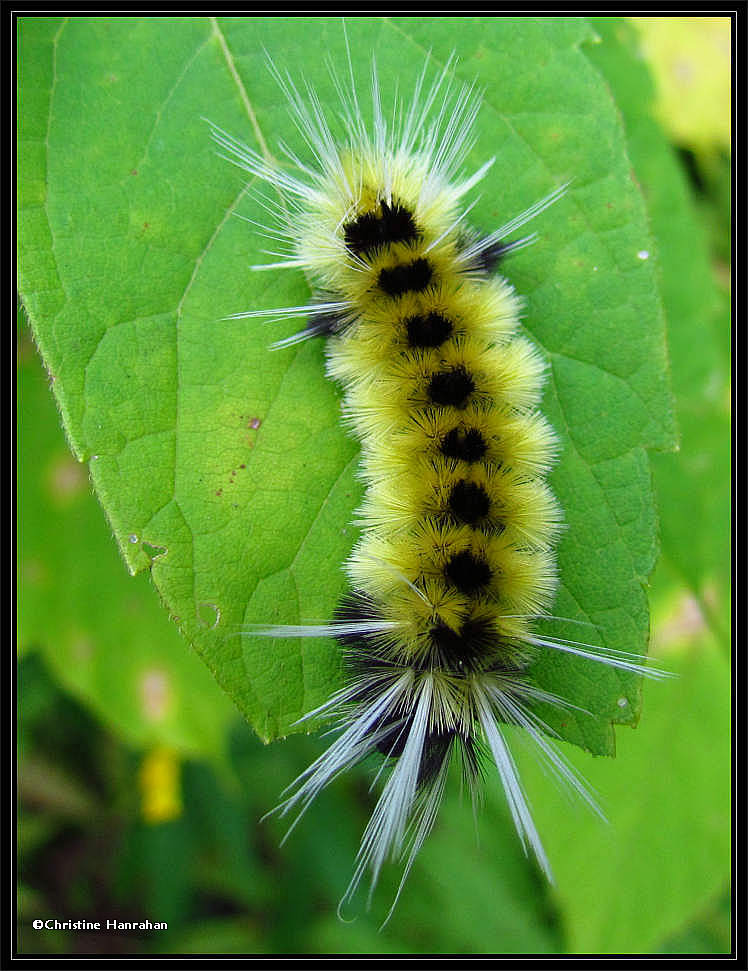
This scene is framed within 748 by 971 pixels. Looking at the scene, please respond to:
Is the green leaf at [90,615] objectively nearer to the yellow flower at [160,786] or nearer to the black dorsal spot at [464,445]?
the yellow flower at [160,786]

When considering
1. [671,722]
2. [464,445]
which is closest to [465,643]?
[464,445]

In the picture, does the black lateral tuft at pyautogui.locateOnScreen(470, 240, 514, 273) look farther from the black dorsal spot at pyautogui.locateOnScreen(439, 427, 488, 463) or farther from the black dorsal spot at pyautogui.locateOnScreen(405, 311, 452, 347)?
the black dorsal spot at pyautogui.locateOnScreen(439, 427, 488, 463)

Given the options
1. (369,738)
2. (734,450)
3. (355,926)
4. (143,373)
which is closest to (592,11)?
(734,450)

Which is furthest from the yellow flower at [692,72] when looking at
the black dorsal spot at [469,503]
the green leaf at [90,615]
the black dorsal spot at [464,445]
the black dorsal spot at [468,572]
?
the green leaf at [90,615]

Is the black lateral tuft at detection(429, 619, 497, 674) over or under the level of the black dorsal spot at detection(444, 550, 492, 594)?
under

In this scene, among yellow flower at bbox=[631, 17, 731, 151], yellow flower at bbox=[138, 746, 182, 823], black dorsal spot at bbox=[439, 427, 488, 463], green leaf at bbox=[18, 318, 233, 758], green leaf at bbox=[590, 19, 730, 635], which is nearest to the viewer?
black dorsal spot at bbox=[439, 427, 488, 463]

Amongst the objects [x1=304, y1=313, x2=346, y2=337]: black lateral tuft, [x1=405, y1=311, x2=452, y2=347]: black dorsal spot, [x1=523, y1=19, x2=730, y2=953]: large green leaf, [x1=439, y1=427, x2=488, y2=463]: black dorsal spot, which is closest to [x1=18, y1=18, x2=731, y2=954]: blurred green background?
[x1=523, y1=19, x2=730, y2=953]: large green leaf

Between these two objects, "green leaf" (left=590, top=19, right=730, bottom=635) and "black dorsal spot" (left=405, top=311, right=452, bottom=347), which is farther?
"green leaf" (left=590, top=19, right=730, bottom=635)
